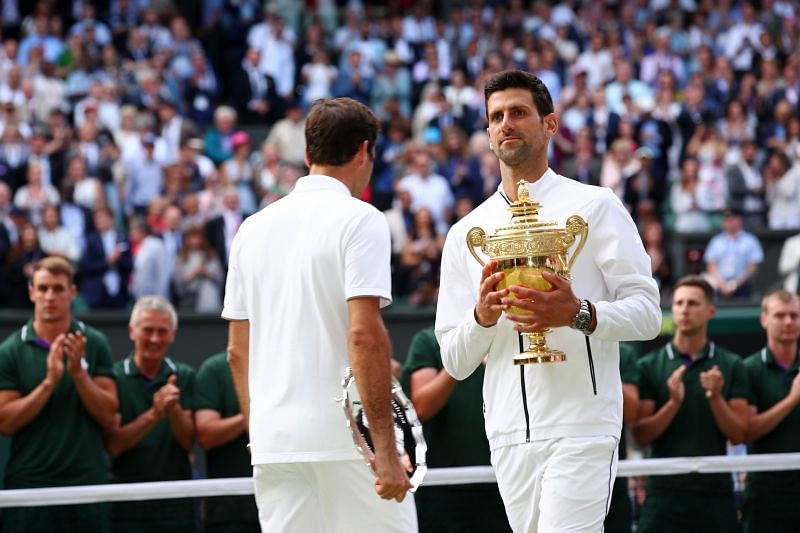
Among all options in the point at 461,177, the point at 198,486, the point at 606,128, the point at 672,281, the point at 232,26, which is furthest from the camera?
the point at 232,26

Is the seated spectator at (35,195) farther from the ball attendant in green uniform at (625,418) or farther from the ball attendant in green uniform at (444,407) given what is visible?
the ball attendant in green uniform at (625,418)

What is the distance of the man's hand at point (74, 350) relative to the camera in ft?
23.5

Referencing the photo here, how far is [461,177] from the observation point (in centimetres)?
1755

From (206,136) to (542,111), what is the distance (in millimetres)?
13577

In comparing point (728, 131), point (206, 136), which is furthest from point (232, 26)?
point (728, 131)

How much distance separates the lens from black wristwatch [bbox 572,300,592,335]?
470 cm

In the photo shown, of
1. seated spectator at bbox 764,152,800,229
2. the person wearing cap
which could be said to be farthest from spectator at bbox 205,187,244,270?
seated spectator at bbox 764,152,800,229

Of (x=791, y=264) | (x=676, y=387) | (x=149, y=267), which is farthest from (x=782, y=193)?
(x=676, y=387)

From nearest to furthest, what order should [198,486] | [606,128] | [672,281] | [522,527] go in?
[522,527], [198,486], [672,281], [606,128]

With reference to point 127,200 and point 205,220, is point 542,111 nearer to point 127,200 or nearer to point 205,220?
point 205,220

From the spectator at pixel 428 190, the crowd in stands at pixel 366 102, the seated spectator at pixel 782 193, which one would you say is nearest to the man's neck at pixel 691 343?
the crowd in stands at pixel 366 102

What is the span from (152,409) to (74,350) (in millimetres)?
528

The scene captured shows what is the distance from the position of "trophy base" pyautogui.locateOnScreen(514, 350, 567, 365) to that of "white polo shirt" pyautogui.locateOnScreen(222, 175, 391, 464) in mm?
512

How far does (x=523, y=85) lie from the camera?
16.8 ft
